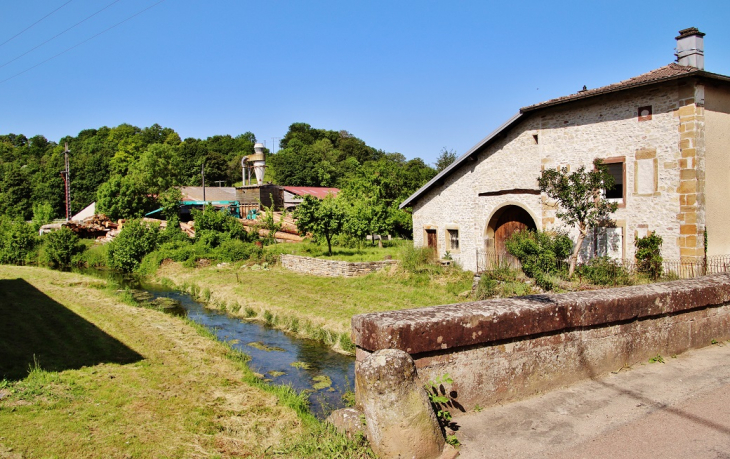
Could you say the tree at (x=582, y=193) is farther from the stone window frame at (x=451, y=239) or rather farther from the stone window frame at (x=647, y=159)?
the stone window frame at (x=451, y=239)

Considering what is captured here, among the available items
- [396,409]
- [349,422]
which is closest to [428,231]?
[349,422]

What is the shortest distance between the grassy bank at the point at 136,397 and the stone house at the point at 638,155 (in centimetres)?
1126

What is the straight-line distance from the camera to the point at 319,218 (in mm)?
25000

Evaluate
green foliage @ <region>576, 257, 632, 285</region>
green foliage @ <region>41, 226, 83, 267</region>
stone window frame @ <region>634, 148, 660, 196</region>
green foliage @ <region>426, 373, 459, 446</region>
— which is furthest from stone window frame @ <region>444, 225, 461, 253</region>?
green foliage @ <region>41, 226, 83, 267</region>

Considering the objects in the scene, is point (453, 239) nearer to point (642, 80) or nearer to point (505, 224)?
point (505, 224)

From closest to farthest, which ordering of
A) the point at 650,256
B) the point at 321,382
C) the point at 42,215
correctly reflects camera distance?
the point at 321,382
the point at 650,256
the point at 42,215

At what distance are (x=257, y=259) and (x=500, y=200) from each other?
13.1 metres

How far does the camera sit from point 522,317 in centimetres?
474

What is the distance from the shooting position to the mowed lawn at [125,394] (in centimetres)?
559

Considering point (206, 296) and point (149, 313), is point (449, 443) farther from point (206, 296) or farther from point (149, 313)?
point (206, 296)

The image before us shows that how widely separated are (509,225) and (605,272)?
497cm

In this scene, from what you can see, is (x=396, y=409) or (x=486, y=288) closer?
(x=396, y=409)

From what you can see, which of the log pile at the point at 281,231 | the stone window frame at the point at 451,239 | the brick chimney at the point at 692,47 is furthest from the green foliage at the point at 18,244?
the brick chimney at the point at 692,47

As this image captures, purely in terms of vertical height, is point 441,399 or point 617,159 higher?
point 617,159
